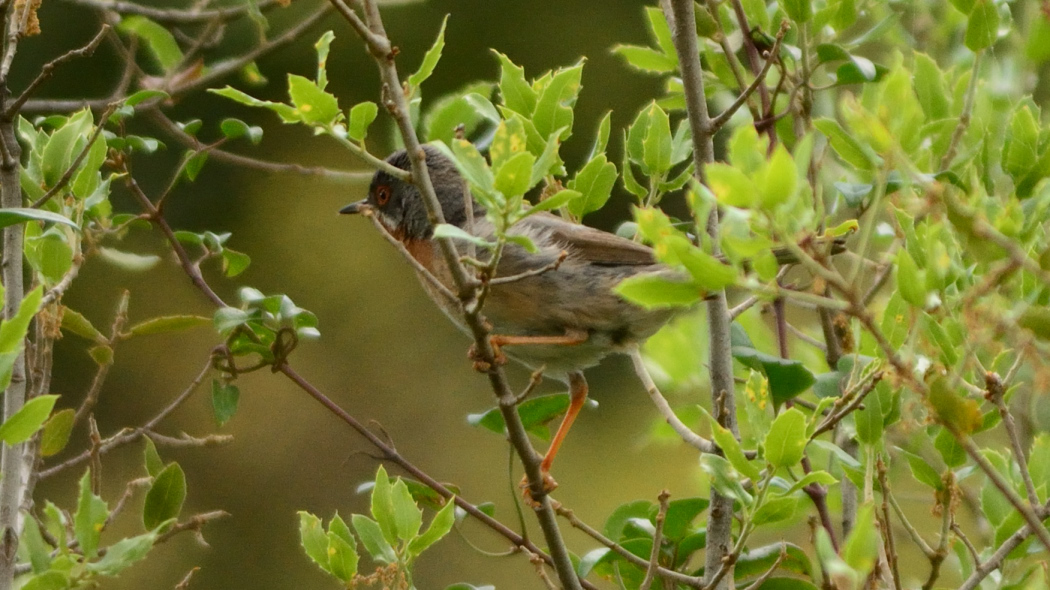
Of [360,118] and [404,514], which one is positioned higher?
[360,118]

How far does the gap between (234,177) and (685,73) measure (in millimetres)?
8506

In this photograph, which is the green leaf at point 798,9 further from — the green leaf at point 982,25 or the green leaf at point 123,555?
the green leaf at point 123,555

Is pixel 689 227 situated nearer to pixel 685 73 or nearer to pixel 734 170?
pixel 685 73

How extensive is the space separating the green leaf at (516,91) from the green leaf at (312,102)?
553 mm

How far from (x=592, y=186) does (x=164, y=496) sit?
4.16 feet

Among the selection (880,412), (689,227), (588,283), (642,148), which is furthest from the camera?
(588,283)

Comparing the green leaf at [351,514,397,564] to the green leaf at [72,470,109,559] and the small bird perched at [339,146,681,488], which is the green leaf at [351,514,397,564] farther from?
the small bird perched at [339,146,681,488]

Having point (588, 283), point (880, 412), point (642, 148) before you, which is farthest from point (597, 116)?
point (880, 412)

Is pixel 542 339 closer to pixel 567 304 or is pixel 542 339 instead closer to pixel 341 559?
pixel 567 304

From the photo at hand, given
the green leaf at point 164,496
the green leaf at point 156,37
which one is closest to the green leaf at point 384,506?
the green leaf at point 164,496

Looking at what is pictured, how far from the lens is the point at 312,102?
2.35 meters

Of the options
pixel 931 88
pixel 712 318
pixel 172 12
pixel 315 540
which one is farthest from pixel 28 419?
pixel 172 12

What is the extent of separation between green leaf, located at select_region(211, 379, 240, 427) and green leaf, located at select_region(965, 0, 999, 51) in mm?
2047

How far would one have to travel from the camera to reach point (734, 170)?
176 centimetres
